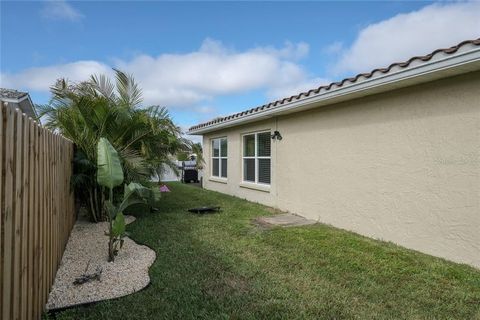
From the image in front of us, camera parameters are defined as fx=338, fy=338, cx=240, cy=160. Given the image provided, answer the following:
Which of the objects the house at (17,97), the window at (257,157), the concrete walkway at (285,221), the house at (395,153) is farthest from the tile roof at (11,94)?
the concrete walkway at (285,221)

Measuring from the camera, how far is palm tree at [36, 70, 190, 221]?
23.2ft

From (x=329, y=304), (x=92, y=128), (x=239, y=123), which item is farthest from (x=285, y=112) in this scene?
(x=329, y=304)

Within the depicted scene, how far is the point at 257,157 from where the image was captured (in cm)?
1128

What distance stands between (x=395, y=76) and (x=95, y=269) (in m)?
5.34

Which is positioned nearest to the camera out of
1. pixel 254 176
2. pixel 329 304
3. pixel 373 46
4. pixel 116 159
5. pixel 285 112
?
pixel 329 304

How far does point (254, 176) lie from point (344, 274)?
724 cm

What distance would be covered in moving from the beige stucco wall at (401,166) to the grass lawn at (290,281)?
402mm

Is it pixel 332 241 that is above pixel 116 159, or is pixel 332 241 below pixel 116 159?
below

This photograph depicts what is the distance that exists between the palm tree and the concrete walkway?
296 centimetres

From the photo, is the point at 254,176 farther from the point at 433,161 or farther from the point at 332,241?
the point at 433,161

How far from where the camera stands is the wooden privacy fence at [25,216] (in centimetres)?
211

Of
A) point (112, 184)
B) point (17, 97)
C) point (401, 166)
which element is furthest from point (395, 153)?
point (17, 97)

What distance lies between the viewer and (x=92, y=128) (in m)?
7.31

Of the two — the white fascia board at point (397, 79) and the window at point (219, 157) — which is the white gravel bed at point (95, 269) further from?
the window at point (219, 157)
